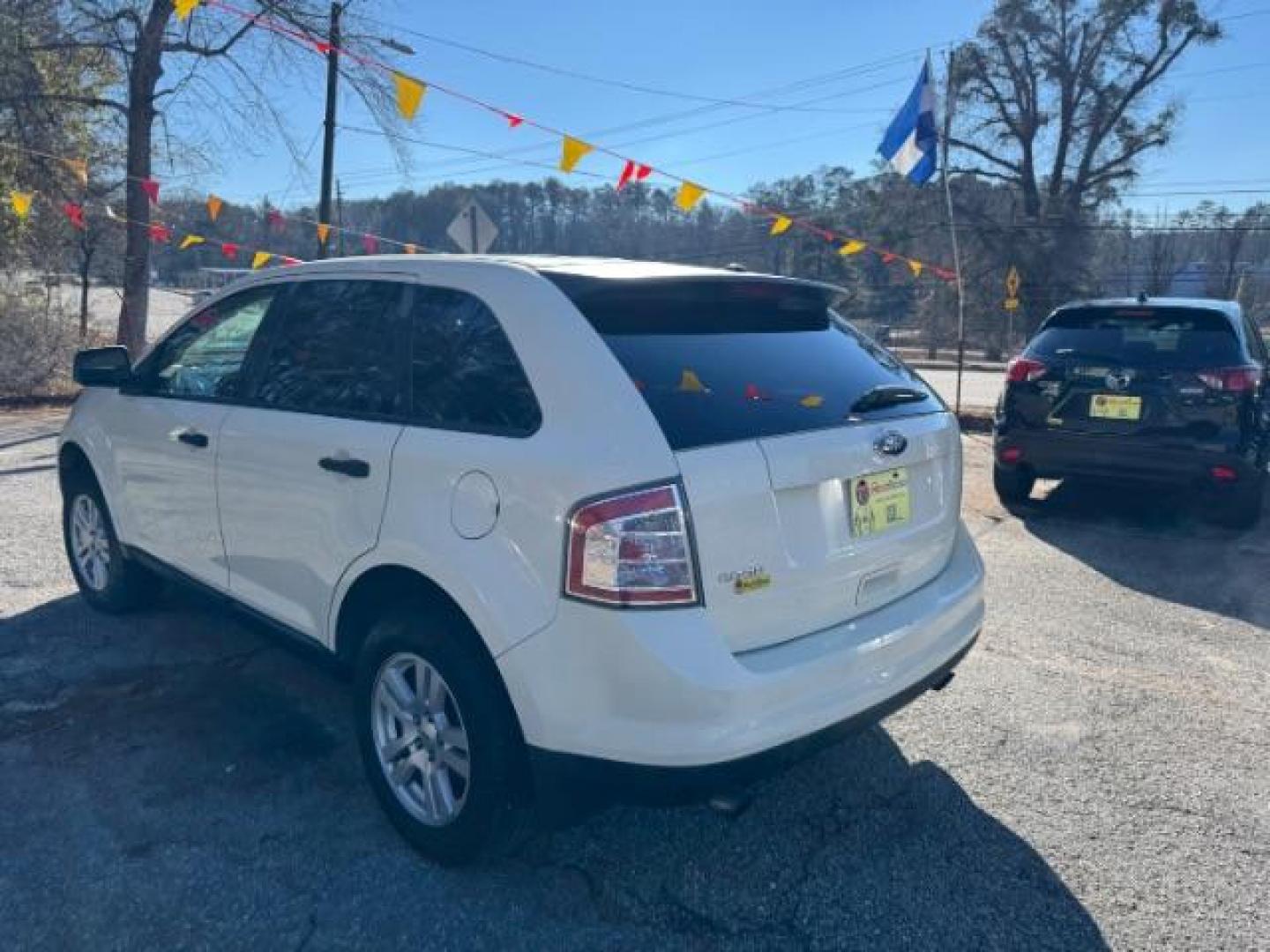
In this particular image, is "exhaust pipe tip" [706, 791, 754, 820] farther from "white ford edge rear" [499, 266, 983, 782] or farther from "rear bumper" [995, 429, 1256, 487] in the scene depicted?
"rear bumper" [995, 429, 1256, 487]

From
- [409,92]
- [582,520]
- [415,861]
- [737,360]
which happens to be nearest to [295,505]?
[415,861]

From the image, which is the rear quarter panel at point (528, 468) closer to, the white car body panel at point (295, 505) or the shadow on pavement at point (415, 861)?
the white car body panel at point (295, 505)

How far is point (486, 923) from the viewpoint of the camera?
95.0 inches

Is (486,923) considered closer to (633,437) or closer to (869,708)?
(869,708)

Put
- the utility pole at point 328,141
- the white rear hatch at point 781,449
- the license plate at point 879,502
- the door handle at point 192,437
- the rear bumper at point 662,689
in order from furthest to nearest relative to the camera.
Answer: the utility pole at point 328,141 → the door handle at point 192,437 → the license plate at point 879,502 → the white rear hatch at point 781,449 → the rear bumper at point 662,689

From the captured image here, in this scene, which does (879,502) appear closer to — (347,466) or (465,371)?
(465,371)

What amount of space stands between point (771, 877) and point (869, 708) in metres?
0.59

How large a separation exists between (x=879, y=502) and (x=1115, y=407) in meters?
4.26

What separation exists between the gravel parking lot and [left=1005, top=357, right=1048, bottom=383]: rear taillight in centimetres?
251

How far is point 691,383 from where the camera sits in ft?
7.98

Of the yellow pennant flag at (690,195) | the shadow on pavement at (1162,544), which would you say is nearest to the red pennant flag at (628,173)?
the yellow pennant flag at (690,195)

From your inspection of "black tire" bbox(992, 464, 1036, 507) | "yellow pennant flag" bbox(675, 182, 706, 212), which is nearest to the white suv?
"black tire" bbox(992, 464, 1036, 507)

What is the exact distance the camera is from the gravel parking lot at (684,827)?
2420 millimetres

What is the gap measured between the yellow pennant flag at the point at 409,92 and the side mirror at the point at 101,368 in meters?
5.69
